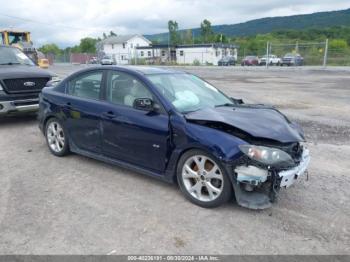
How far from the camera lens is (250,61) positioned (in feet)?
154

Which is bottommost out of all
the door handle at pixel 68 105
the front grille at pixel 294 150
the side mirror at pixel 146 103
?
the front grille at pixel 294 150

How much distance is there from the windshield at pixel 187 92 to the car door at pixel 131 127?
0.73ft

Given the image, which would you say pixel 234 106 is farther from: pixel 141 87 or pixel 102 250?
pixel 102 250

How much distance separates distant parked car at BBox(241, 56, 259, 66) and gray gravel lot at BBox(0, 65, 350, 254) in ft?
140

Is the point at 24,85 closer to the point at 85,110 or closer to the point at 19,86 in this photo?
the point at 19,86

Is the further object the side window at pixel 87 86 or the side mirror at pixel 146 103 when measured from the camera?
the side window at pixel 87 86

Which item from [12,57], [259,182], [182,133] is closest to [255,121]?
[259,182]

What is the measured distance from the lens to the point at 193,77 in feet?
18.0

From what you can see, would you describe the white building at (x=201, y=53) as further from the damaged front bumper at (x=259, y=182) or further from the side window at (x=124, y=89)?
the damaged front bumper at (x=259, y=182)

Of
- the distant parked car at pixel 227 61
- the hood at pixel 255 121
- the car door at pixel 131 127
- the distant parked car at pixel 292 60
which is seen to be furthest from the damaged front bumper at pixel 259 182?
the distant parked car at pixel 227 61

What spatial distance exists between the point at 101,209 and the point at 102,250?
831mm

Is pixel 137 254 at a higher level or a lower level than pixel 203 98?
lower

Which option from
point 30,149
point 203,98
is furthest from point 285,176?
point 30,149

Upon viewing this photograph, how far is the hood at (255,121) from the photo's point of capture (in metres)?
3.82
